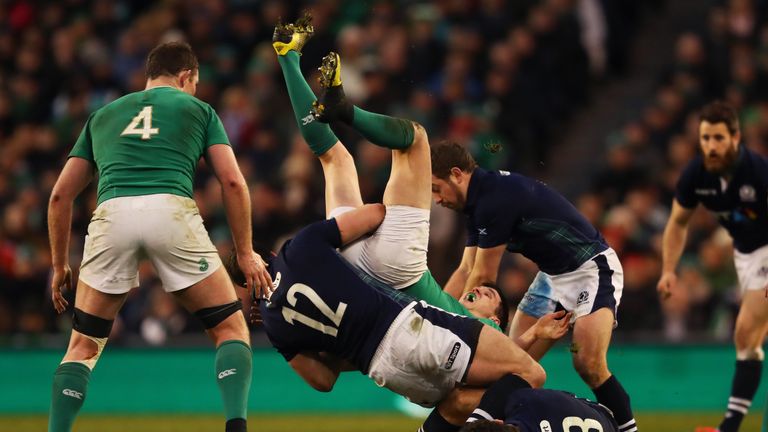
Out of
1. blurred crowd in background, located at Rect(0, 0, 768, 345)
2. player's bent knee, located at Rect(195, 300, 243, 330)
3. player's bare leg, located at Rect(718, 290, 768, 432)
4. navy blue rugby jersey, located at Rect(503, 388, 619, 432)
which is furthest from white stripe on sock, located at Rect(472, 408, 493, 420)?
blurred crowd in background, located at Rect(0, 0, 768, 345)

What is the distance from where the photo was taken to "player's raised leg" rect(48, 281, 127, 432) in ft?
23.9

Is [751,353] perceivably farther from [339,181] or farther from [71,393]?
[71,393]

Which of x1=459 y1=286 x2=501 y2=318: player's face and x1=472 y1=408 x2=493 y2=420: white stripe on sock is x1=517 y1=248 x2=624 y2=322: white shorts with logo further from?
x1=472 y1=408 x2=493 y2=420: white stripe on sock

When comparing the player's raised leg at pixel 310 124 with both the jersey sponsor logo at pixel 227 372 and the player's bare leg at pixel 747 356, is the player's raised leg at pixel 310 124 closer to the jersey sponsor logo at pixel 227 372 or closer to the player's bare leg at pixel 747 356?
the jersey sponsor logo at pixel 227 372

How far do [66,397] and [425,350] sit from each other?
209 cm

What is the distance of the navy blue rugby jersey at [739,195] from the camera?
9.57m

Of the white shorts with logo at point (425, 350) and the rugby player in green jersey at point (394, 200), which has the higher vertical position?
the rugby player in green jersey at point (394, 200)

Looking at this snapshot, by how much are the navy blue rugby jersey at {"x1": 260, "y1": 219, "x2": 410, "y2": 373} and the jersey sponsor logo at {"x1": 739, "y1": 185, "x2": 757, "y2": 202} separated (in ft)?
11.3

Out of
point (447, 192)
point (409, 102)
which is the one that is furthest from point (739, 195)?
point (409, 102)

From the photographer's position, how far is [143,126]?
7504mm

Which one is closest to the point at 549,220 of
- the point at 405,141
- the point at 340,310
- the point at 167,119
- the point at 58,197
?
the point at 405,141

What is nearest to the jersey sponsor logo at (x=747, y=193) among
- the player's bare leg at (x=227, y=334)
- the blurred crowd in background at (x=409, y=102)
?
the blurred crowd in background at (x=409, y=102)

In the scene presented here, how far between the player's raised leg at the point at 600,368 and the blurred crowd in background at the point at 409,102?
4.98 meters

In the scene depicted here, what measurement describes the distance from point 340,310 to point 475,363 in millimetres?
846
